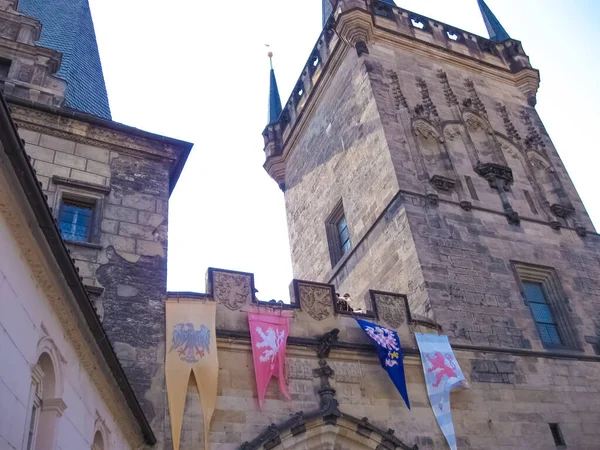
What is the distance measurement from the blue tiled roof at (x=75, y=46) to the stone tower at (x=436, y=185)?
19.8 ft

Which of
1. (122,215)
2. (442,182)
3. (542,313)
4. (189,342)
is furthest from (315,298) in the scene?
(542,313)

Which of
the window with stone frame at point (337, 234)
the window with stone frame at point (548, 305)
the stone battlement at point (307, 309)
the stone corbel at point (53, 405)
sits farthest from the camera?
the window with stone frame at point (337, 234)

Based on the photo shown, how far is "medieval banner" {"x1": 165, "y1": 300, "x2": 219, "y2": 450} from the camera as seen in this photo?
8.05 meters

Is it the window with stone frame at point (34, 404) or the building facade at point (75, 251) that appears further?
A: the window with stone frame at point (34, 404)

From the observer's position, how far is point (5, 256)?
13.2ft

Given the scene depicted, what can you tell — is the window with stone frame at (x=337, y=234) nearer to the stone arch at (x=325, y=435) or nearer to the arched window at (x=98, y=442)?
the stone arch at (x=325, y=435)

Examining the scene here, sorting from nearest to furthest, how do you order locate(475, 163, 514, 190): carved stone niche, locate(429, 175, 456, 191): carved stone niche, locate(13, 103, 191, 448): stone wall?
1. locate(13, 103, 191, 448): stone wall
2. locate(429, 175, 456, 191): carved stone niche
3. locate(475, 163, 514, 190): carved stone niche

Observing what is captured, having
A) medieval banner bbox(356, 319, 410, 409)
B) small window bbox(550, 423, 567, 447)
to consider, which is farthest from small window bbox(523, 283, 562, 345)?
medieval banner bbox(356, 319, 410, 409)

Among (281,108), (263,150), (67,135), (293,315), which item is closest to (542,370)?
(293,315)

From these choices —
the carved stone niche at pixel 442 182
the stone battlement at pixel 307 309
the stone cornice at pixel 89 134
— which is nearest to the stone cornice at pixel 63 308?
the stone battlement at pixel 307 309

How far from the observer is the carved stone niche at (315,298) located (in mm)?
10093

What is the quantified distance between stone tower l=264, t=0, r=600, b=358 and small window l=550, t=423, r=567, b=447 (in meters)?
1.50

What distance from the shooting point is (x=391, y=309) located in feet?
34.9

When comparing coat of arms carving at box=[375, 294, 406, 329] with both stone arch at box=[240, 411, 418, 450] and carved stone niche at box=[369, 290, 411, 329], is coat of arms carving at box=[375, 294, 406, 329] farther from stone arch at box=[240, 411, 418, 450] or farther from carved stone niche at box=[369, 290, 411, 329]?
stone arch at box=[240, 411, 418, 450]
